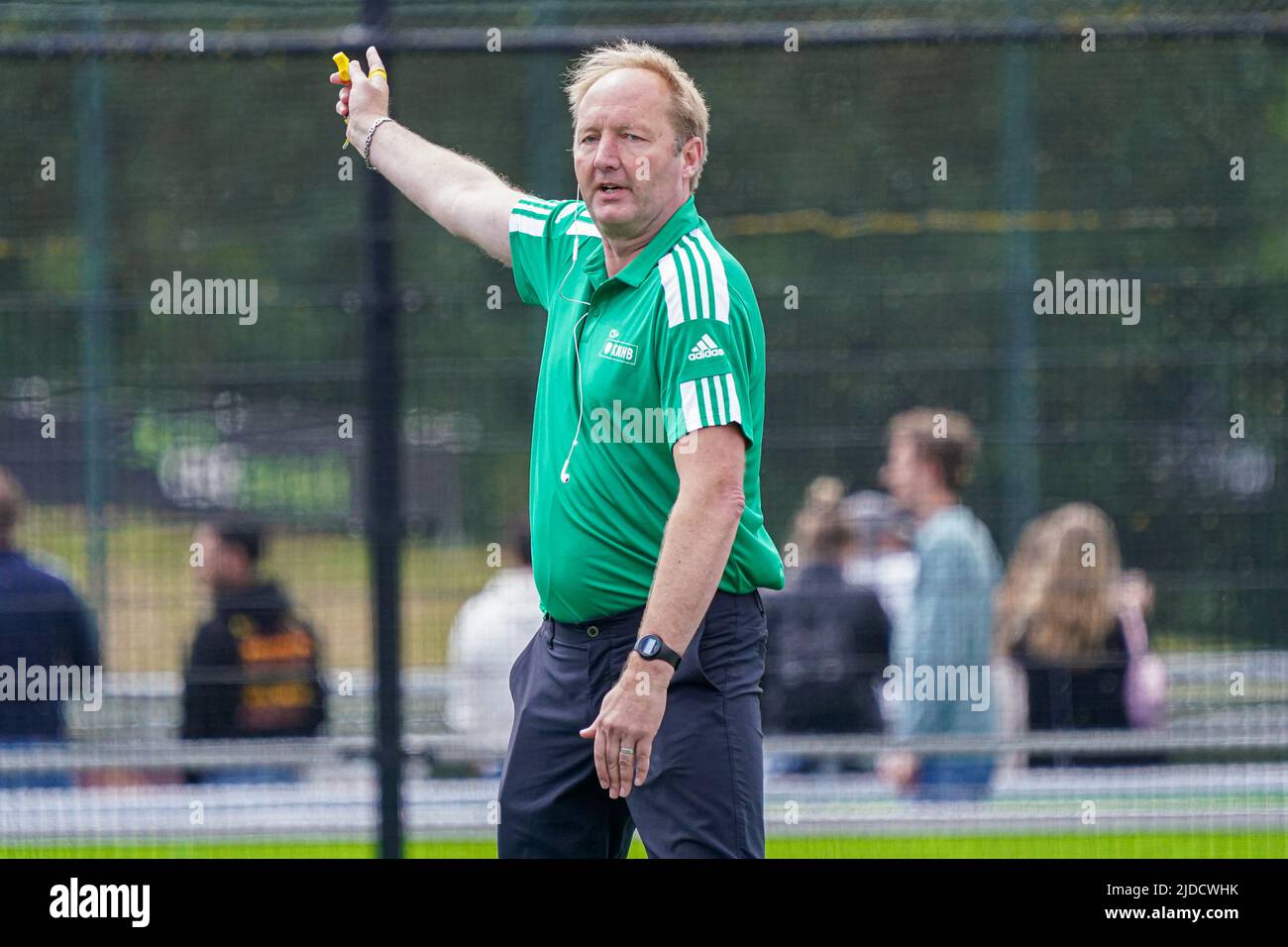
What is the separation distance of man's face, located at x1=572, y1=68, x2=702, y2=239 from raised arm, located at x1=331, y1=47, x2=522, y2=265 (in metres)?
0.48

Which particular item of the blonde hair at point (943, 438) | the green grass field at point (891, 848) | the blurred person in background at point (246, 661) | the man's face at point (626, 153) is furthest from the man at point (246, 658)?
the man's face at point (626, 153)

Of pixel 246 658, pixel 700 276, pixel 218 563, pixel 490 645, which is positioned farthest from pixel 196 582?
pixel 700 276

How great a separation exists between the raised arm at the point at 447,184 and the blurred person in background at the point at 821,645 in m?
1.85

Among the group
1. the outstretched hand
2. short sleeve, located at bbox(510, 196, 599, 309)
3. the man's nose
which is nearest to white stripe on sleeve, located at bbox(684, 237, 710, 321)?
the man's nose

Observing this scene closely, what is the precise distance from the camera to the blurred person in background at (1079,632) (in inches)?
228

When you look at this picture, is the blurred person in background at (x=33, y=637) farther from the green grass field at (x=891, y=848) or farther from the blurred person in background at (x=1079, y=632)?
the blurred person in background at (x=1079, y=632)

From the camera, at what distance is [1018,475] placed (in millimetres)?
5934

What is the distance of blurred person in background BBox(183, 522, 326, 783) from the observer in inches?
225

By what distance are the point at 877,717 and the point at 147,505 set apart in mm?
2390

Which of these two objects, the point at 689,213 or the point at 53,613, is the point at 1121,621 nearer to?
the point at 689,213

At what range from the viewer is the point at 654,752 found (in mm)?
3863

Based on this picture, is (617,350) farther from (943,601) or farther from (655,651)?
(943,601)

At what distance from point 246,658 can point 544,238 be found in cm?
207

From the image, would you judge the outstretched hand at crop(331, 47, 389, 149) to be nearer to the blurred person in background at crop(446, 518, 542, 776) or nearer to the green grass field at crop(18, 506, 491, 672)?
the green grass field at crop(18, 506, 491, 672)
